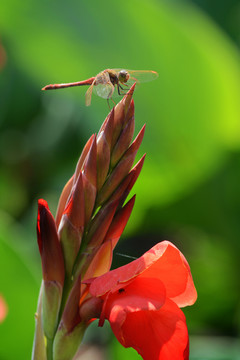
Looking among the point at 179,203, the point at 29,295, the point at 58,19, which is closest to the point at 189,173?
the point at 179,203

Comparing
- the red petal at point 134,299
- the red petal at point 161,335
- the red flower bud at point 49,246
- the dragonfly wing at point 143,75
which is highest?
the dragonfly wing at point 143,75

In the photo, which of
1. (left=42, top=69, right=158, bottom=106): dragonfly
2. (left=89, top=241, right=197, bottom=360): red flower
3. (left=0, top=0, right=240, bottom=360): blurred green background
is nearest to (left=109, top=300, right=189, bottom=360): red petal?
(left=89, top=241, right=197, bottom=360): red flower

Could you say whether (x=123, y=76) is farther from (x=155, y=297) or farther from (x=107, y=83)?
(x=155, y=297)

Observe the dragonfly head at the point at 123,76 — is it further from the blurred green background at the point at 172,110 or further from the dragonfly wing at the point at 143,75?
the blurred green background at the point at 172,110

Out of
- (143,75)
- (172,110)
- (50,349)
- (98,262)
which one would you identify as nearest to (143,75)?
(143,75)

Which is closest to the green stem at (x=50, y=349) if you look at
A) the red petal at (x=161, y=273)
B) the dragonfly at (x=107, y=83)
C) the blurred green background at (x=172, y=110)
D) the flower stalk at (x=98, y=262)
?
the flower stalk at (x=98, y=262)

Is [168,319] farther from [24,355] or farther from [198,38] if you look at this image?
[198,38]

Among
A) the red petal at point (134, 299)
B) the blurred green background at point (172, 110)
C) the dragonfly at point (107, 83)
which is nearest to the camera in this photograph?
the red petal at point (134, 299)
